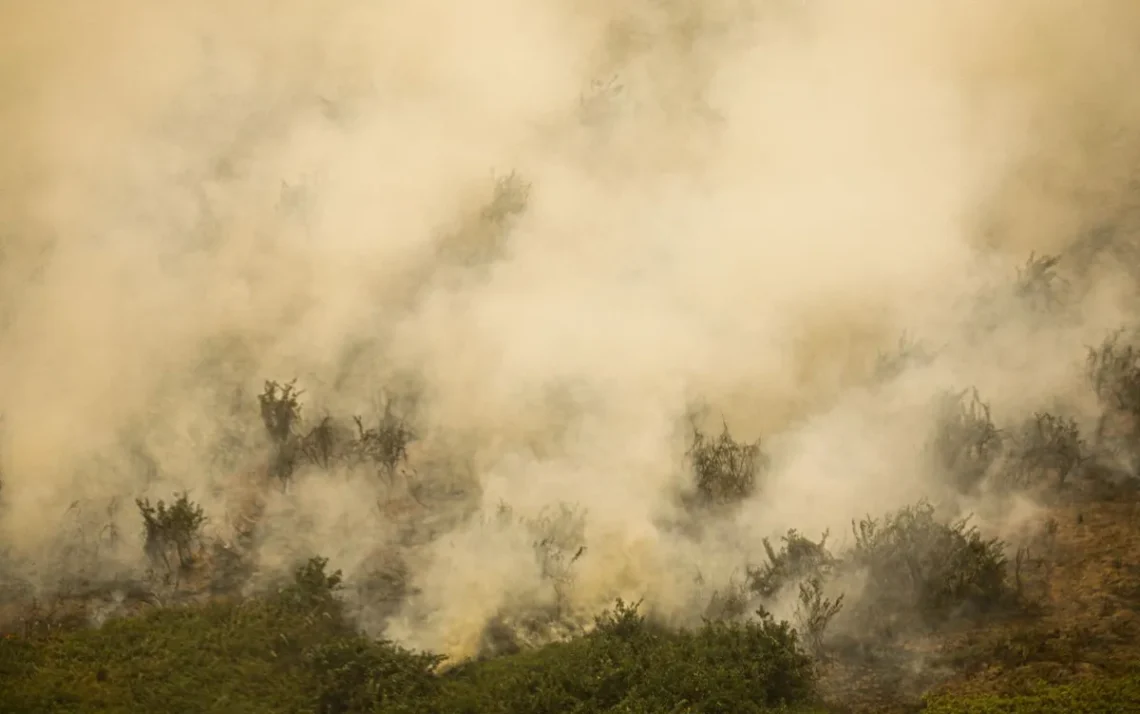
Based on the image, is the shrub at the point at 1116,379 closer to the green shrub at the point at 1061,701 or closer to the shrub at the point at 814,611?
the green shrub at the point at 1061,701

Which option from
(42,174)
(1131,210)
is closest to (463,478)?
(42,174)

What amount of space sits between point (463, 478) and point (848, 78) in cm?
462

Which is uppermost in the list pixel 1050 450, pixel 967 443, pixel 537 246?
pixel 537 246

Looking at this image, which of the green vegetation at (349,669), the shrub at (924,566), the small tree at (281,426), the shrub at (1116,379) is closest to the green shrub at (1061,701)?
the shrub at (924,566)

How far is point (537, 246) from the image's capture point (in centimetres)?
752

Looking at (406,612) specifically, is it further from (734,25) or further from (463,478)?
(734,25)

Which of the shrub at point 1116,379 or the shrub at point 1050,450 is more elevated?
the shrub at point 1116,379

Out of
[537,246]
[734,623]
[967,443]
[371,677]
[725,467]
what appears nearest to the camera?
[371,677]

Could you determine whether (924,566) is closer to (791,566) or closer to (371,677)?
(791,566)

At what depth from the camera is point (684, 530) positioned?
19.6 feet

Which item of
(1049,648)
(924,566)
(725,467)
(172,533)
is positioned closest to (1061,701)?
(1049,648)

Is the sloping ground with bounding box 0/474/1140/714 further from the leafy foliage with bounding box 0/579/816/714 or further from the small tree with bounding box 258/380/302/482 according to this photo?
the small tree with bounding box 258/380/302/482

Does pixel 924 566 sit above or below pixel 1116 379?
below

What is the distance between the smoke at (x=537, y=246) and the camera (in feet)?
20.5
